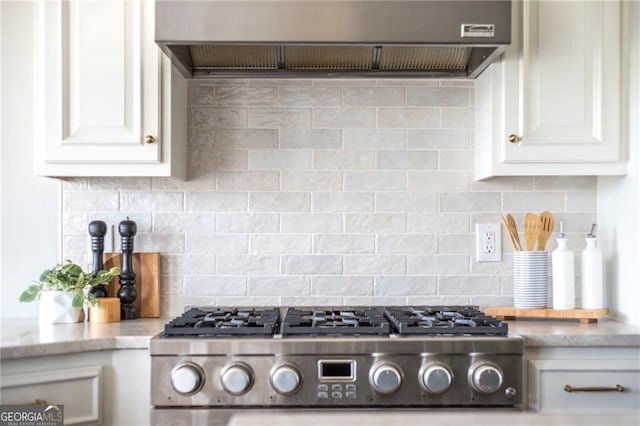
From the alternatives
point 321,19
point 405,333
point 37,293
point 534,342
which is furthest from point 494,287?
point 37,293

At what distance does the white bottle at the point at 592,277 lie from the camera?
2.19 metres

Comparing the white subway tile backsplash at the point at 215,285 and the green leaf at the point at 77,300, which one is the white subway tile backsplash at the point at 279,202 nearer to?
the white subway tile backsplash at the point at 215,285

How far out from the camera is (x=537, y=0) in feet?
6.94

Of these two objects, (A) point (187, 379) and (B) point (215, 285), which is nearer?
(A) point (187, 379)

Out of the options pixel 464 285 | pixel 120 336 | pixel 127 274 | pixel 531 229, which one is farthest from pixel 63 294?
pixel 531 229

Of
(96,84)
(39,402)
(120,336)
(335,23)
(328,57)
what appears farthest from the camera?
(328,57)

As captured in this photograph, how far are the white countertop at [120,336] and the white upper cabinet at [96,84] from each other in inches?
22.7

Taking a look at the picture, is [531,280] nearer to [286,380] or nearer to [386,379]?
[386,379]

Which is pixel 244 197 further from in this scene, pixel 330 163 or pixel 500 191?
pixel 500 191

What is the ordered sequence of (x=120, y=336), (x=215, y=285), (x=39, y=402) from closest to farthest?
1. (x=39, y=402)
2. (x=120, y=336)
3. (x=215, y=285)

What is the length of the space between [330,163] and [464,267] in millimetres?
692

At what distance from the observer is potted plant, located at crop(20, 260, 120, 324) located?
2.13 meters

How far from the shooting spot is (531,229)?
2.32 m

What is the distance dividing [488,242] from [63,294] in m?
1.64
